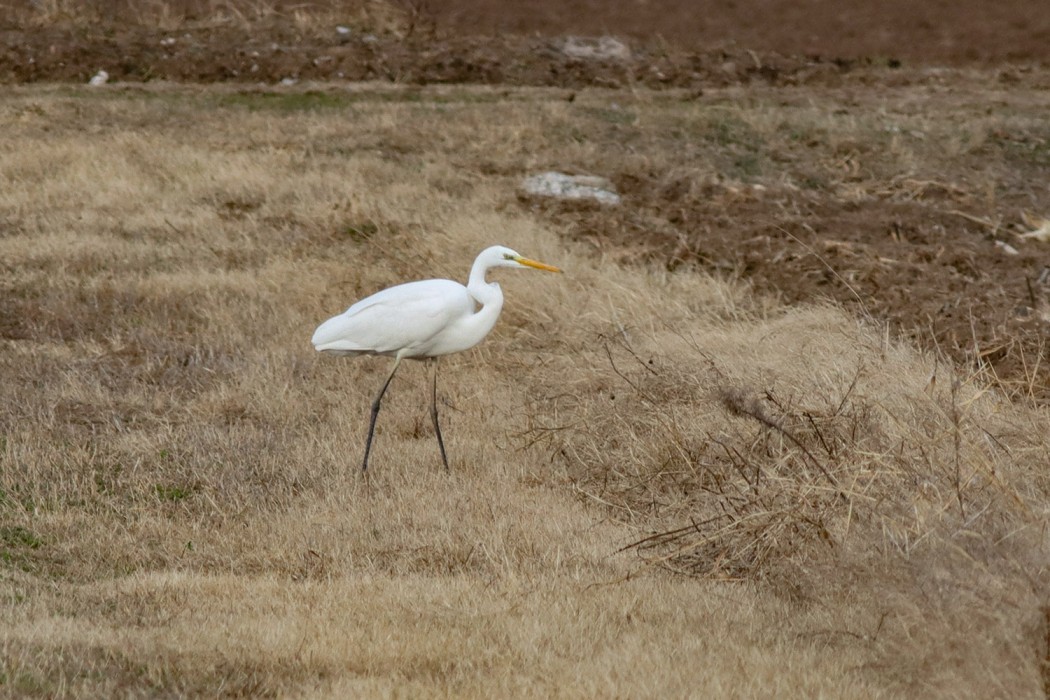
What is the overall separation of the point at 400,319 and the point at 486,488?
1161 mm

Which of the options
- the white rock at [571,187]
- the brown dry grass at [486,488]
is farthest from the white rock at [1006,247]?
the white rock at [571,187]

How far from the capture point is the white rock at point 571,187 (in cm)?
1398

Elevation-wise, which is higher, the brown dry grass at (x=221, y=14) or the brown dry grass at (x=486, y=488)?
the brown dry grass at (x=486, y=488)

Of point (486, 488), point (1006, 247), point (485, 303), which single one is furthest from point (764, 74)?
point (486, 488)

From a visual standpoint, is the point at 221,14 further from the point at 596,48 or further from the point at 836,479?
the point at 836,479

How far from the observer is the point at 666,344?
28.6 ft

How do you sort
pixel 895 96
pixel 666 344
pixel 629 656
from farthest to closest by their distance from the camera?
pixel 895 96, pixel 666 344, pixel 629 656

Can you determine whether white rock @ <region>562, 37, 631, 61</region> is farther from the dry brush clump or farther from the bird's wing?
the bird's wing

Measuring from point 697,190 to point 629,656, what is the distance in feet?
33.3

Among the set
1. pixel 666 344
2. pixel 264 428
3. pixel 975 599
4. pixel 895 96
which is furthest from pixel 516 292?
pixel 895 96

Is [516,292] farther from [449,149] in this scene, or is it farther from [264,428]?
[449,149]

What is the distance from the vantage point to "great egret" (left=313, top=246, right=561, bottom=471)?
24.5ft

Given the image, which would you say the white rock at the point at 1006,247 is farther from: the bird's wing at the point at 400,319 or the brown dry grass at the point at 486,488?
the bird's wing at the point at 400,319

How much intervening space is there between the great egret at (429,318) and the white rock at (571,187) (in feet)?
20.9
